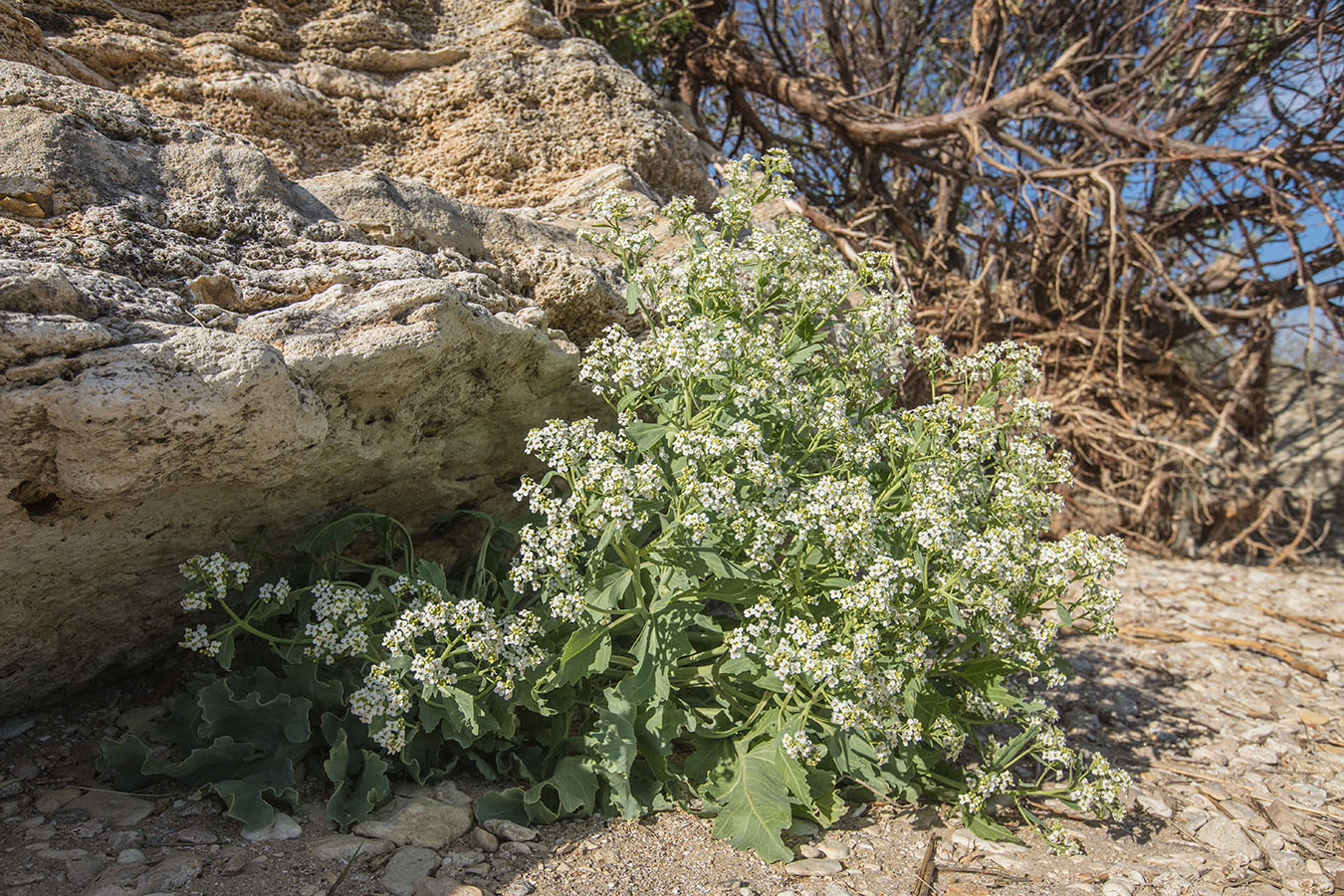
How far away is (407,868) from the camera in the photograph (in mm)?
2078

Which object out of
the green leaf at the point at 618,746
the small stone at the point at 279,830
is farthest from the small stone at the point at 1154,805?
the small stone at the point at 279,830

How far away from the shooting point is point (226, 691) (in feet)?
7.67

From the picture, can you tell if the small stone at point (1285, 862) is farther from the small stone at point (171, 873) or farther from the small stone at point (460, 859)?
the small stone at point (171, 873)

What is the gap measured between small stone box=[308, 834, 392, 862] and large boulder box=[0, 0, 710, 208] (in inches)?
95.8

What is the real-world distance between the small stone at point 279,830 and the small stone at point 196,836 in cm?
8

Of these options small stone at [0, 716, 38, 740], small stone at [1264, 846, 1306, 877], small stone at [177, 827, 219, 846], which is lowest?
small stone at [0, 716, 38, 740]

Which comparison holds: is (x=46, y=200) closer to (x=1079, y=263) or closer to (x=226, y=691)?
(x=226, y=691)

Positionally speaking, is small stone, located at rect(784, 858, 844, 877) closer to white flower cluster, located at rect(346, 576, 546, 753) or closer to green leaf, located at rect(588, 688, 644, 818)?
green leaf, located at rect(588, 688, 644, 818)

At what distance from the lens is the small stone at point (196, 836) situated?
2.11 m

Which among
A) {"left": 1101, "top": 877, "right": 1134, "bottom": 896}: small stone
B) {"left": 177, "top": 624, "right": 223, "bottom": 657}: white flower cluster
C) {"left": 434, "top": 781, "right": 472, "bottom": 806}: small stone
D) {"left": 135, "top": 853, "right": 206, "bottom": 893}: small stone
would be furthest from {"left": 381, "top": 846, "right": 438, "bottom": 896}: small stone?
{"left": 1101, "top": 877, "right": 1134, "bottom": 896}: small stone

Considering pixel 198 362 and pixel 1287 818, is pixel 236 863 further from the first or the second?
pixel 1287 818

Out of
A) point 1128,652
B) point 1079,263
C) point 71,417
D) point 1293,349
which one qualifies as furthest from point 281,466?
point 1293,349

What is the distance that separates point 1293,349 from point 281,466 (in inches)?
295

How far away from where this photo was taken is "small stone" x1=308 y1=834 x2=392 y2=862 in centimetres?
209
